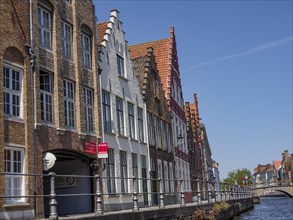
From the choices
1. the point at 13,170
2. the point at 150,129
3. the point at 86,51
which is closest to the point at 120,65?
the point at 86,51

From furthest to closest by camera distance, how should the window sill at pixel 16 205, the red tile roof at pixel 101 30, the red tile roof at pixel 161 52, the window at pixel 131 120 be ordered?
1. the red tile roof at pixel 161 52
2. the window at pixel 131 120
3. the red tile roof at pixel 101 30
4. the window sill at pixel 16 205

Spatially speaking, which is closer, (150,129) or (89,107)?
(89,107)

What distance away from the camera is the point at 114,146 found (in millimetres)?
21641

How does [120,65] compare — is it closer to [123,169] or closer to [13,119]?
[123,169]

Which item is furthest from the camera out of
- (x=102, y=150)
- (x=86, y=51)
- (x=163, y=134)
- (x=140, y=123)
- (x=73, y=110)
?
(x=163, y=134)

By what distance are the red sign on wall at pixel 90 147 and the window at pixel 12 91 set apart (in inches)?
165

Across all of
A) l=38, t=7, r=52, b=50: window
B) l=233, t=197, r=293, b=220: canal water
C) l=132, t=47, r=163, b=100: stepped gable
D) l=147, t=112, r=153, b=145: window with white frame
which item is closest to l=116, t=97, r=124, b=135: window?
l=132, t=47, r=163, b=100: stepped gable

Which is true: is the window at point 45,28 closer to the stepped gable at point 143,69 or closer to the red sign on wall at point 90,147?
the red sign on wall at point 90,147

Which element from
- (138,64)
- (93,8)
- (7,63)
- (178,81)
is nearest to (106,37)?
(93,8)

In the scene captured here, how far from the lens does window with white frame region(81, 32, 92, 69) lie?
19967 millimetres

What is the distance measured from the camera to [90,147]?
62.2 feet

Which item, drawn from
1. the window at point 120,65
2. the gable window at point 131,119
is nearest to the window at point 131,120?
the gable window at point 131,119

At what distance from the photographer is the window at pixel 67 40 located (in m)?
18.4

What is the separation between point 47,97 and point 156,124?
13084 mm
